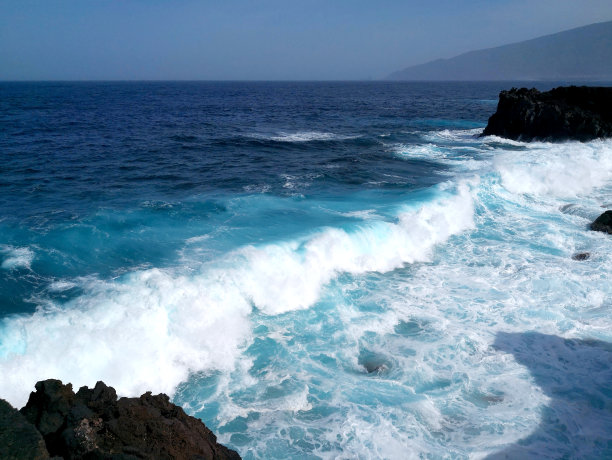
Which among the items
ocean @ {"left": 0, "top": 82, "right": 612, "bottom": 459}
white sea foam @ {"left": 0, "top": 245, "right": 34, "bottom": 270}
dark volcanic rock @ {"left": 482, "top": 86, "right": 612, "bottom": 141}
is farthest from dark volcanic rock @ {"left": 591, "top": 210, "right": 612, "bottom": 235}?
dark volcanic rock @ {"left": 482, "top": 86, "right": 612, "bottom": 141}

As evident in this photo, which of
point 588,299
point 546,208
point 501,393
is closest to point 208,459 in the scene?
point 501,393

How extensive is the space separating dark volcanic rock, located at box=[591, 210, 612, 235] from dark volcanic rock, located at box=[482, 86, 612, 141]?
20.8 meters

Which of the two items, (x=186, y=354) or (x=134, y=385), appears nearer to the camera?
(x=134, y=385)

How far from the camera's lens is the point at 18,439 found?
416cm

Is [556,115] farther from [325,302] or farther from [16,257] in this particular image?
[16,257]

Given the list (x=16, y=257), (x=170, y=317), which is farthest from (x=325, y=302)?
(x=16, y=257)

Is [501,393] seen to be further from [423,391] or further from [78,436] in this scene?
[78,436]

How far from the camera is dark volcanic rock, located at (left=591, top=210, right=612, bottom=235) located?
50.5ft

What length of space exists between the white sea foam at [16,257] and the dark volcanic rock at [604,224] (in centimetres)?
1841

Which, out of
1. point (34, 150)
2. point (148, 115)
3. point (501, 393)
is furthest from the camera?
point (148, 115)

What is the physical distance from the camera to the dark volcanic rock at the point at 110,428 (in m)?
4.64

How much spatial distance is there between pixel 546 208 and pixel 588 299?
29.4 feet

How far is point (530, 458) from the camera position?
6484 millimetres

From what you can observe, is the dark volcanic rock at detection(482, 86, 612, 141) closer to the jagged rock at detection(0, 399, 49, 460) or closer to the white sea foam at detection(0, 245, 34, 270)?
the white sea foam at detection(0, 245, 34, 270)
